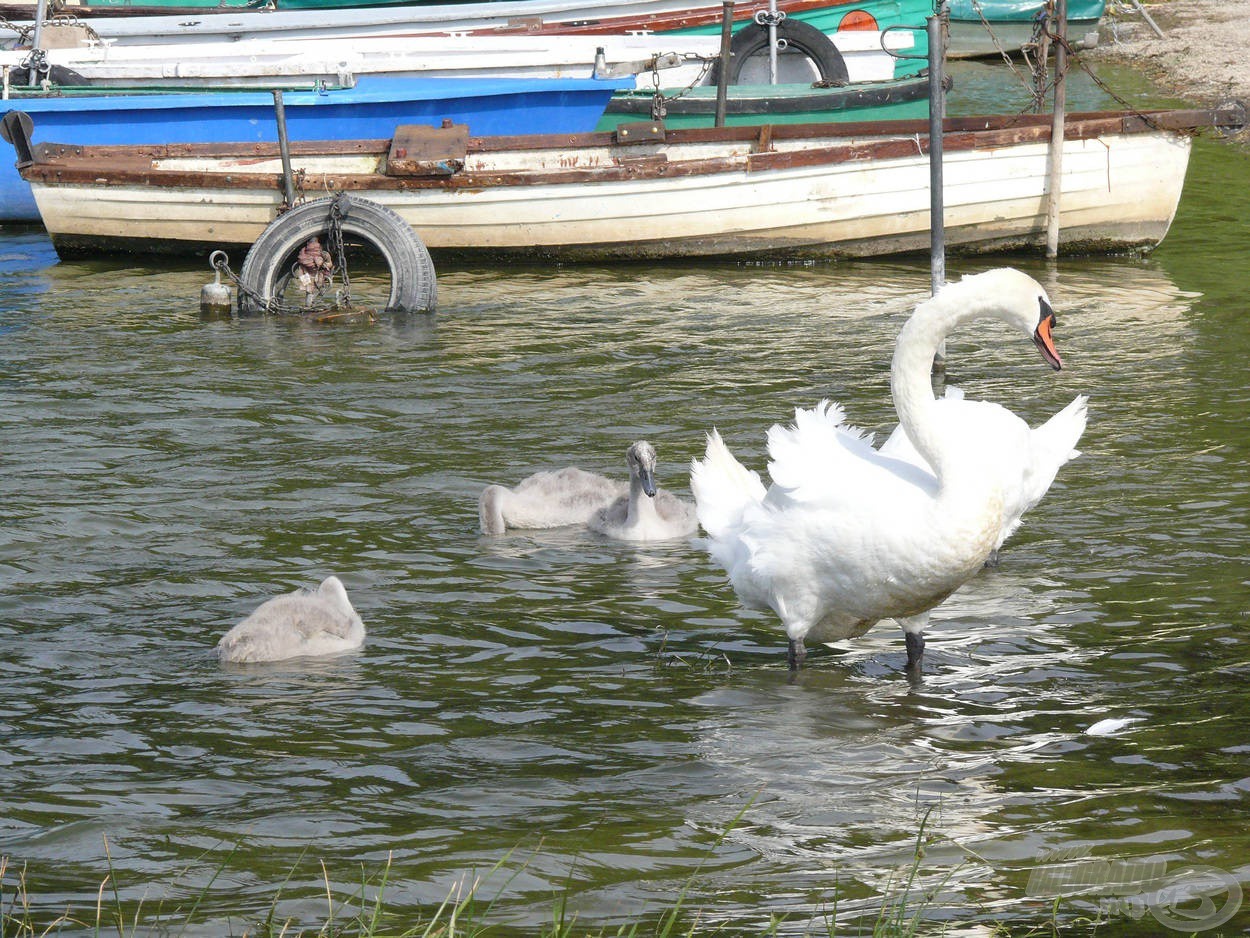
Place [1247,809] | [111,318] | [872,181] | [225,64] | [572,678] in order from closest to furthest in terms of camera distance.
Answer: [1247,809] < [572,678] < [111,318] < [872,181] < [225,64]

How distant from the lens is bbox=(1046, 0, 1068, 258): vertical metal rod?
641 inches

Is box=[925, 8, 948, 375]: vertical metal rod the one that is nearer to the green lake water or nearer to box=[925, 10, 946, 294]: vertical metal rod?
box=[925, 10, 946, 294]: vertical metal rod

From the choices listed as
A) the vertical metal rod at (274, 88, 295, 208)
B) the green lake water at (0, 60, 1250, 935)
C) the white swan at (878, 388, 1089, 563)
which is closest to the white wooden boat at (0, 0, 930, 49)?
the vertical metal rod at (274, 88, 295, 208)

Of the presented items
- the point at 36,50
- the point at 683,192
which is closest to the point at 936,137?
the point at 683,192

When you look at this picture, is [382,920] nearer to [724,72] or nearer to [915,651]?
[915,651]

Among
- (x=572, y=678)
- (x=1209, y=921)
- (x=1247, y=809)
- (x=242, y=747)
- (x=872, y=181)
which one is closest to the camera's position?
(x=1209, y=921)

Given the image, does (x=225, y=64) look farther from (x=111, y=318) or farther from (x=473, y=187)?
(x=111, y=318)

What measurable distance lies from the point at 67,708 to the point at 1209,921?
Answer: 14.0 ft

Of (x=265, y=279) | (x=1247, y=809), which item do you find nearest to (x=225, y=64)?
(x=265, y=279)

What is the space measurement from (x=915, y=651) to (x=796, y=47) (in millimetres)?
16698

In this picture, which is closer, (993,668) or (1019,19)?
(993,668)

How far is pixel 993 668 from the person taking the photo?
6.88 meters

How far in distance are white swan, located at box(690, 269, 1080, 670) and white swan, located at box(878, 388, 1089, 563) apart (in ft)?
0.55

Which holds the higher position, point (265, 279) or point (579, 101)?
point (579, 101)
